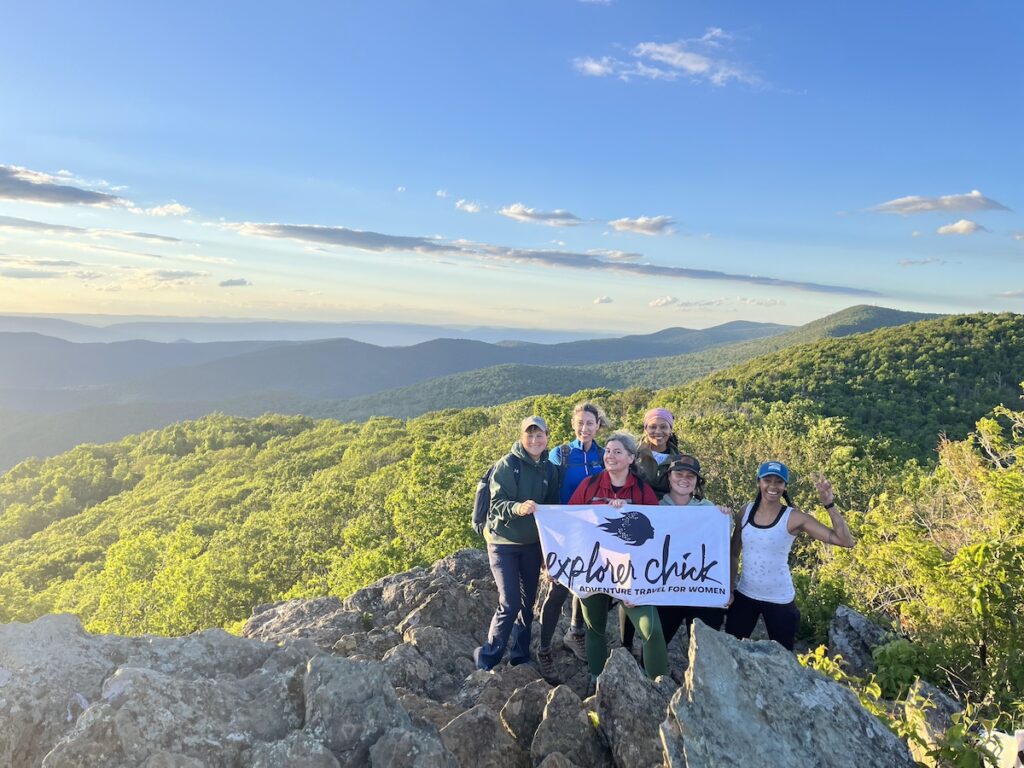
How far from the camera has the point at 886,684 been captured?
729 cm

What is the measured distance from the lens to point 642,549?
22.5ft

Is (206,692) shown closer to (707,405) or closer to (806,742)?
(806,742)

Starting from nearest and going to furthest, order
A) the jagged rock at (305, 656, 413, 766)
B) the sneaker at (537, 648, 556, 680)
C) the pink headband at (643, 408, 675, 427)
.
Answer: the jagged rock at (305, 656, 413, 766), the sneaker at (537, 648, 556, 680), the pink headband at (643, 408, 675, 427)

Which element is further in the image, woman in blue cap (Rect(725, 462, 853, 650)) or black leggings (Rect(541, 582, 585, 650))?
black leggings (Rect(541, 582, 585, 650))

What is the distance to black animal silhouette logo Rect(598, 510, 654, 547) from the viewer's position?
6.88 m

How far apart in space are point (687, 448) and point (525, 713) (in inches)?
742

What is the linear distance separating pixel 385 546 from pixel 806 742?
62.6ft

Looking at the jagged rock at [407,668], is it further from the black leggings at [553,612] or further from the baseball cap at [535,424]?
the baseball cap at [535,424]

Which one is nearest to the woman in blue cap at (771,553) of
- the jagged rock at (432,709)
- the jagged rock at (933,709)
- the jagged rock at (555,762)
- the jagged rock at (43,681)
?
the jagged rock at (933,709)

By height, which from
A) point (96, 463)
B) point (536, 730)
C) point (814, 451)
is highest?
A: point (536, 730)

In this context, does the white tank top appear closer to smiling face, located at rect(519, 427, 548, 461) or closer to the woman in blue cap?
the woman in blue cap

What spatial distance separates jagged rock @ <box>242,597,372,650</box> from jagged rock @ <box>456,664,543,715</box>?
270 centimetres

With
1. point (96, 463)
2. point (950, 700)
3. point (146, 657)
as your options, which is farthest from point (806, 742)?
point (96, 463)

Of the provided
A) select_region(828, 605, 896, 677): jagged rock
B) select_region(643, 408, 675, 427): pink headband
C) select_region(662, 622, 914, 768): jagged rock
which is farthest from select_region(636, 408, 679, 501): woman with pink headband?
select_region(828, 605, 896, 677): jagged rock
